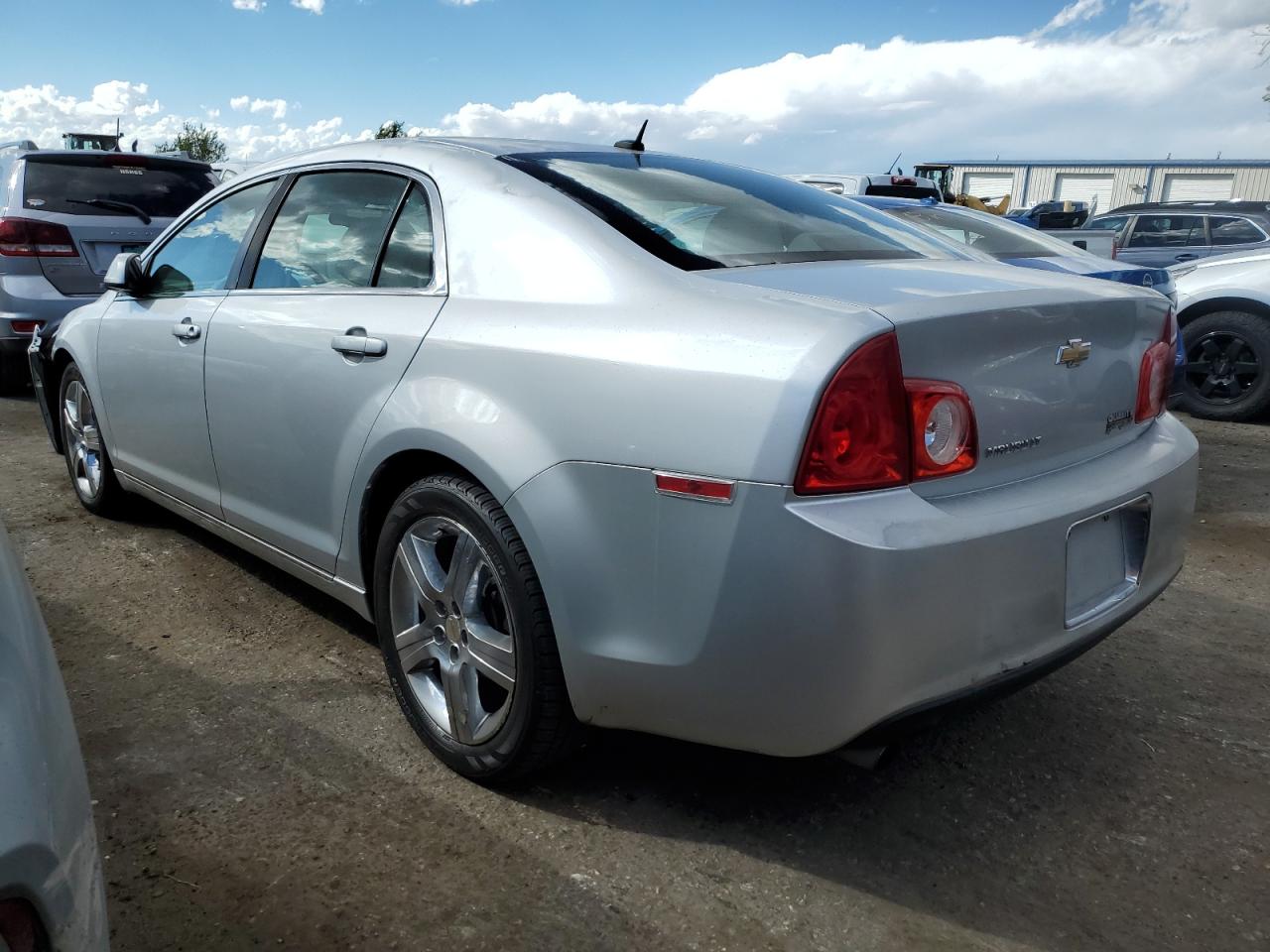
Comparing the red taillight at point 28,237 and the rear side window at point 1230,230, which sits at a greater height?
the red taillight at point 28,237

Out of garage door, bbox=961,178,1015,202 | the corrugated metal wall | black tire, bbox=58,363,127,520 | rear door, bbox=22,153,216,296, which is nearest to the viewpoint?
black tire, bbox=58,363,127,520

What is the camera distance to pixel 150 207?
276 inches

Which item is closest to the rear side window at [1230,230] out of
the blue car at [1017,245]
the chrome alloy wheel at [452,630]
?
the blue car at [1017,245]

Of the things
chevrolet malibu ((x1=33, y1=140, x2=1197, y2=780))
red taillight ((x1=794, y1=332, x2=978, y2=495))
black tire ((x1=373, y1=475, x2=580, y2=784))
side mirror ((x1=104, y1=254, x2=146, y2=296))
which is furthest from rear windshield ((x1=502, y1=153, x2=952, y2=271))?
side mirror ((x1=104, y1=254, x2=146, y2=296))

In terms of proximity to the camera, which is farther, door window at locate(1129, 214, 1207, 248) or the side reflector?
door window at locate(1129, 214, 1207, 248)

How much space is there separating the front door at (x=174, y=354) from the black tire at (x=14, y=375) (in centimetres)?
388

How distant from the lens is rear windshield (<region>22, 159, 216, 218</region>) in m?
6.66

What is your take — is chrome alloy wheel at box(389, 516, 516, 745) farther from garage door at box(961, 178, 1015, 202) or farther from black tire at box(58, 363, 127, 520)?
garage door at box(961, 178, 1015, 202)

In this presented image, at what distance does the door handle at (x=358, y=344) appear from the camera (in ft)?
8.13

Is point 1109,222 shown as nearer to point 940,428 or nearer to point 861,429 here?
point 940,428

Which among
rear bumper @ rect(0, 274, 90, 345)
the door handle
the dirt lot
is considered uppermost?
the door handle

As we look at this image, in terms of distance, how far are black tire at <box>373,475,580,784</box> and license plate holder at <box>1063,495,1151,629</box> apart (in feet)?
3.48

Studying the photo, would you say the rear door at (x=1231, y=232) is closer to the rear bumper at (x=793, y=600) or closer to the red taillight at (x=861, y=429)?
the rear bumper at (x=793, y=600)

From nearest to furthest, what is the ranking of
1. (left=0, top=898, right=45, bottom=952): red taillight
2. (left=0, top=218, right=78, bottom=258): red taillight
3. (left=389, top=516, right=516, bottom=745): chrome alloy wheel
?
(left=0, top=898, right=45, bottom=952): red taillight, (left=389, top=516, right=516, bottom=745): chrome alloy wheel, (left=0, top=218, right=78, bottom=258): red taillight
